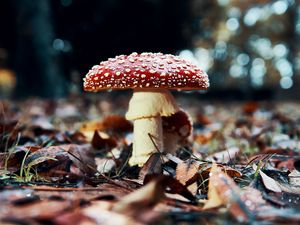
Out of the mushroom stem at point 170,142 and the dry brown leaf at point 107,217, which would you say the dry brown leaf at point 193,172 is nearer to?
the dry brown leaf at point 107,217

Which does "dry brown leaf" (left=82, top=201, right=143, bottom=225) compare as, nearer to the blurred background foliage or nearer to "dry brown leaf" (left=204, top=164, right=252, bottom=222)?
"dry brown leaf" (left=204, top=164, right=252, bottom=222)

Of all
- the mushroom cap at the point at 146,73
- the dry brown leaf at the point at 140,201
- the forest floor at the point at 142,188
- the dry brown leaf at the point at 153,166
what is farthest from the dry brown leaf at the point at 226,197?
the mushroom cap at the point at 146,73

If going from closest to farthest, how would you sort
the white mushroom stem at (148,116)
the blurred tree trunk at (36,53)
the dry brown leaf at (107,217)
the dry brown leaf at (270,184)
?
the dry brown leaf at (107,217) < the dry brown leaf at (270,184) < the white mushroom stem at (148,116) < the blurred tree trunk at (36,53)

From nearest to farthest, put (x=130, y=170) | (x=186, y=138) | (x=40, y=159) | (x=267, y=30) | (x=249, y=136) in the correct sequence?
(x=40, y=159) → (x=130, y=170) → (x=186, y=138) → (x=249, y=136) → (x=267, y=30)

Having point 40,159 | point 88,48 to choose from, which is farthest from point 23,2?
point 40,159

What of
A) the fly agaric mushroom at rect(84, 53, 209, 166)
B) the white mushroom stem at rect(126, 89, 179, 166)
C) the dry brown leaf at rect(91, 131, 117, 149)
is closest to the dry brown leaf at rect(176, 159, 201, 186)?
the fly agaric mushroom at rect(84, 53, 209, 166)

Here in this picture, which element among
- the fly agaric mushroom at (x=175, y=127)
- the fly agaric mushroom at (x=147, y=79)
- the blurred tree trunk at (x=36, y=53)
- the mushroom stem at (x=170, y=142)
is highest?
the blurred tree trunk at (x=36, y=53)

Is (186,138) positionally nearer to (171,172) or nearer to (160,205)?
(171,172)
